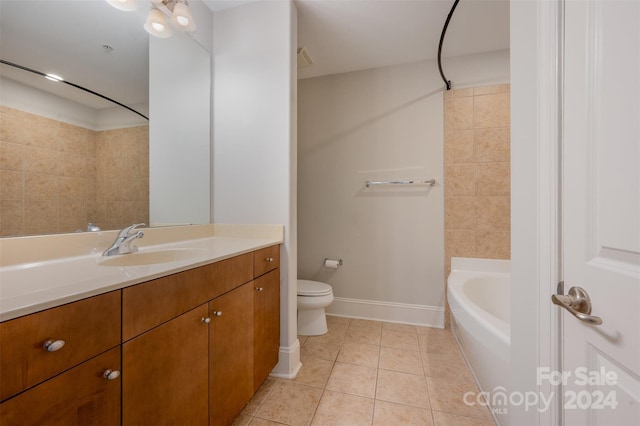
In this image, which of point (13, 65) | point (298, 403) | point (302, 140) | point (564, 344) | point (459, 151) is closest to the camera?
point (564, 344)

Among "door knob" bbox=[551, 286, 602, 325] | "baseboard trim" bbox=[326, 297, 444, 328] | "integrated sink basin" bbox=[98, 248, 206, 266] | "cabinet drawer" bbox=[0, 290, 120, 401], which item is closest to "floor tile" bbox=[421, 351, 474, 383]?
"baseboard trim" bbox=[326, 297, 444, 328]

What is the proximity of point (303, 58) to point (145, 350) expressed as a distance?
223 centimetres

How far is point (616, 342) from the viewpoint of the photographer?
0.50m

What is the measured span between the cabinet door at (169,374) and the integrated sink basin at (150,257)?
0.32 metres

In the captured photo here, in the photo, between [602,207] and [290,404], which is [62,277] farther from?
[602,207]

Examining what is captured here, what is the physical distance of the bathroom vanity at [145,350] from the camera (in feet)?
1.53

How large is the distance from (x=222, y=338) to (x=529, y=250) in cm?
114

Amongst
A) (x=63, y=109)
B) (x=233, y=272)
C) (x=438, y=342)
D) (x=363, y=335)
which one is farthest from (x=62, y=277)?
(x=438, y=342)

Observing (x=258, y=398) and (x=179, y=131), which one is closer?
(x=258, y=398)

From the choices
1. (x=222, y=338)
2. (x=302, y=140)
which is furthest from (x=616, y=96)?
(x=302, y=140)

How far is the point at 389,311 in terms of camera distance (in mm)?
2256

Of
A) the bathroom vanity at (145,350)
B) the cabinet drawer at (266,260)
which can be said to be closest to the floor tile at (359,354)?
the bathroom vanity at (145,350)

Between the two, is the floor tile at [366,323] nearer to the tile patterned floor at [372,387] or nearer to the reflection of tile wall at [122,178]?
the tile patterned floor at [372,387]

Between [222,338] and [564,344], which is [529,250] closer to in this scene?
[564,344]
